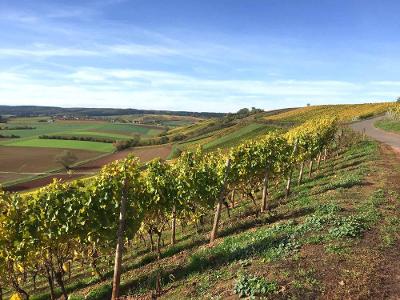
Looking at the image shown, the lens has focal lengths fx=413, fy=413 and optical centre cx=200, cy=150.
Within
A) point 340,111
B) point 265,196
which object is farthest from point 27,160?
point 340,111

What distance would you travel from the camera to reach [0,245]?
14453 mm

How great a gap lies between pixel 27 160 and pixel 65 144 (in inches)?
1085

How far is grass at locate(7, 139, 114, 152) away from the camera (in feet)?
390

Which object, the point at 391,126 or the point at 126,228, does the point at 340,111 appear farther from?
the point at 126,228

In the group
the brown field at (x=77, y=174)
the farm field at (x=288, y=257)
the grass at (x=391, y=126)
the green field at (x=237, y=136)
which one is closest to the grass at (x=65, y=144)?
the brown field at (x=77, y=174)

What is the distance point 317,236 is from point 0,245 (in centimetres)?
1117

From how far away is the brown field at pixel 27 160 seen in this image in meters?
85.2

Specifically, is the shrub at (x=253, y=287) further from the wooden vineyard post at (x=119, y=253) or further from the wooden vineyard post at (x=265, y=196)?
the wooden vineyard post at (x=265, y=196)

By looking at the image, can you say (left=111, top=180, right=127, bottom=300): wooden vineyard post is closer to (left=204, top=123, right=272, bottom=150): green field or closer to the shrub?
the shrub

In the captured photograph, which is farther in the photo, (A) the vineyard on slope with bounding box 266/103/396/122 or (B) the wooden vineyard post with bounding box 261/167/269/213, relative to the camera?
(A) the vineyard on slope with bounding box 266/103/396/122

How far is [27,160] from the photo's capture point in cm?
9731

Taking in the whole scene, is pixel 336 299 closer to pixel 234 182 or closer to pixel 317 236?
pixel 317 236

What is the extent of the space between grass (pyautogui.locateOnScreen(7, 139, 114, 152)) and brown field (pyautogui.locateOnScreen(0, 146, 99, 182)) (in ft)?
19.1

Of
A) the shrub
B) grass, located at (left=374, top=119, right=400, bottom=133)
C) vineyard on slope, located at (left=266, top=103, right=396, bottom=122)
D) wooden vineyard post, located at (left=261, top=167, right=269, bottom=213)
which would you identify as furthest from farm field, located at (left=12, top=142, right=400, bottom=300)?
vineyard on slope, located at (left=266, top=103, right=396, bottom=122)
